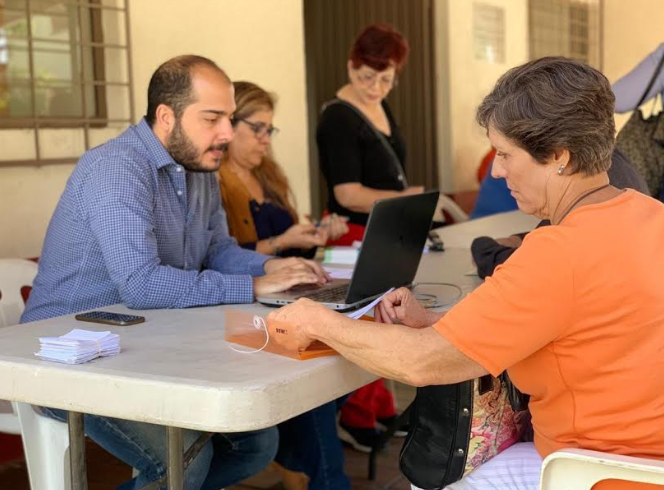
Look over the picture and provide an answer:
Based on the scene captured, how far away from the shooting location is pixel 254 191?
359 cm

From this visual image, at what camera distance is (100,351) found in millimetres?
1873

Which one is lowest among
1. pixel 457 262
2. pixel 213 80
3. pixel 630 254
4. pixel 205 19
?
pixel 457 262

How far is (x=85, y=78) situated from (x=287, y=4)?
167 centimetres

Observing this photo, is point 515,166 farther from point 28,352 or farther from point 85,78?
point 85,78

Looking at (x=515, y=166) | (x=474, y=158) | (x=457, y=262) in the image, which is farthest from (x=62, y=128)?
(x=474, y=158)

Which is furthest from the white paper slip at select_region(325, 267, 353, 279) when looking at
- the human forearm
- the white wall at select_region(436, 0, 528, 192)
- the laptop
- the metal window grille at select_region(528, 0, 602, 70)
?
the metal window grille at select_region(528, 0, 602, 70)

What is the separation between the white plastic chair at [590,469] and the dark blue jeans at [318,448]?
1.38 metres

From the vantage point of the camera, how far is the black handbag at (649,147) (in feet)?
11.8

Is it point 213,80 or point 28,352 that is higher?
point 213,80

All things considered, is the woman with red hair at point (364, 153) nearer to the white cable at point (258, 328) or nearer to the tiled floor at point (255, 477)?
the tiled floor at point (255, 477)

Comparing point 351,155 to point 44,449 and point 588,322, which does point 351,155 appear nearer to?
point 44,449

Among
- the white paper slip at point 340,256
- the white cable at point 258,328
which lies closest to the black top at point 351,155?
the white paper slip at point 340,256

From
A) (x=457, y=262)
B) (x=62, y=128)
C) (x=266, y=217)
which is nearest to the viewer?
(x=457, y=262)

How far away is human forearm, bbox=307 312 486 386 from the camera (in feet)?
5.44
